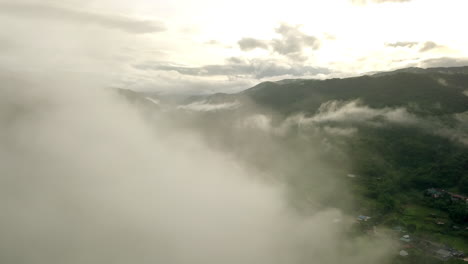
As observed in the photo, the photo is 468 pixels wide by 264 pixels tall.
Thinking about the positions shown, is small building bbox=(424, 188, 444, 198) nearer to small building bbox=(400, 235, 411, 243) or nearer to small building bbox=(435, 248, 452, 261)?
small building bbox=(400, 235, 411, 243)

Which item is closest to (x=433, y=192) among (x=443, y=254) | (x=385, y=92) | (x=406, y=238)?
(x=406, y=238)

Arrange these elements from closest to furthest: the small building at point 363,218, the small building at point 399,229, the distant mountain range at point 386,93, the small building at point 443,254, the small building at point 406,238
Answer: the small building at point 443,254
the small building at point 406,238
the small building at point 399,229
the small building at point 363,218
the distant mountain range at point 386,93

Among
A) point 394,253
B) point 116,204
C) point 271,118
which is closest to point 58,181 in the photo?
point 116,204

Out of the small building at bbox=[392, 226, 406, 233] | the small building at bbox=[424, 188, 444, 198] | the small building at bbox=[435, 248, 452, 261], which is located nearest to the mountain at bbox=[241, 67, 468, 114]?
the small building at bbox=[424, 188, 444, 198]

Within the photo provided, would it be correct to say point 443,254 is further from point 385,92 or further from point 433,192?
point 385,92

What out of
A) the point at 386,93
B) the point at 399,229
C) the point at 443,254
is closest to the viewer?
the point at 443,254

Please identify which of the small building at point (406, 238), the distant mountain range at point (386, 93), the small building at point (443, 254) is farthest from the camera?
the distant mountain range at point (386, 93)

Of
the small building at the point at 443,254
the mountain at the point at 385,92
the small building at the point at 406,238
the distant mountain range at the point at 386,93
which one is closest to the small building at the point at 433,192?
the small building at the point at 406,238

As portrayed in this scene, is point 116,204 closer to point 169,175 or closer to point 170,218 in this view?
point 170,218

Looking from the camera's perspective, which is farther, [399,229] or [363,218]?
[363,218]

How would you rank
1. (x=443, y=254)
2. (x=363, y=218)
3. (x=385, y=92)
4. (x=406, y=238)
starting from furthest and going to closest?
(x=385, y=92)
(x=363, y=218)
(x=406, y=238)
(x=443, y=254)

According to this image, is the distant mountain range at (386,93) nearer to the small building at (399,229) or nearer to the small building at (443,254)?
the small building at (399,229)

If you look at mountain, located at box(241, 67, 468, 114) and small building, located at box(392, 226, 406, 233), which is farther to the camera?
mountain, located at box(241, 67, 468, 114)
